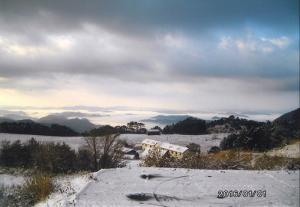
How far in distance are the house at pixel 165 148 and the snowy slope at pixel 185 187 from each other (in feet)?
9.90

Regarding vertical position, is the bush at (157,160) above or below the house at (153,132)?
below

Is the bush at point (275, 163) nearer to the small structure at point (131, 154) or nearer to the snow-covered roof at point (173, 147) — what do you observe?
the snow-covered roof at point (173, 147)

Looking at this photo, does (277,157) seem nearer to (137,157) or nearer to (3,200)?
(137,157)

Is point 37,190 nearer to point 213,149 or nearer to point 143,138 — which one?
point 143,138

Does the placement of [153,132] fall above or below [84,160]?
above

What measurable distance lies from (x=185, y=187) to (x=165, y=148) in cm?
551

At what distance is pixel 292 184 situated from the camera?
8.97 m

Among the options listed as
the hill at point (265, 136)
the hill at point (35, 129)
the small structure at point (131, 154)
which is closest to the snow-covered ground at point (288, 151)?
the hill at point (265, 136)

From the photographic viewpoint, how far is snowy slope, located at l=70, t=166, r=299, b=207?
7.32m

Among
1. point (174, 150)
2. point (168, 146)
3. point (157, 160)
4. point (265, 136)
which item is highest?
point (265, 136)

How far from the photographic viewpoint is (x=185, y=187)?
833cm

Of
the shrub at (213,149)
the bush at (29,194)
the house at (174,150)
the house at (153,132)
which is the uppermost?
the house at (153,132)

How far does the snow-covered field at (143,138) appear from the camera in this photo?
45.0 feet

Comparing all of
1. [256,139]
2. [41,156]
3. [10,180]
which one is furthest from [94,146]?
[256,139]
